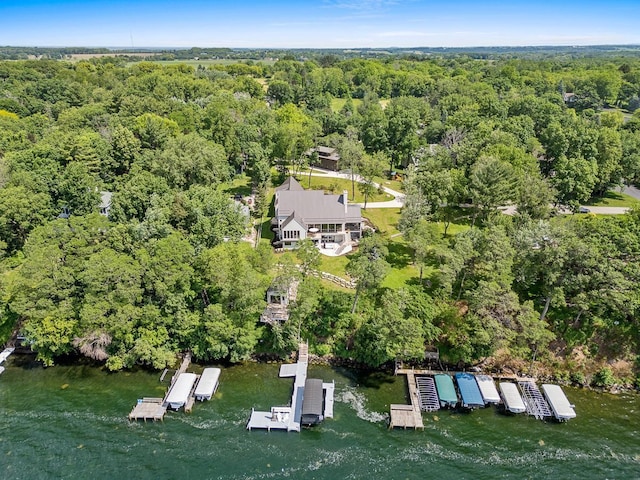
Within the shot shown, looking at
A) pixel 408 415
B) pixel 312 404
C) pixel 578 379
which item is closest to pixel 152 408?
pixel 312 404

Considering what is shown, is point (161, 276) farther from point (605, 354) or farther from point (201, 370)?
point (605, 354)

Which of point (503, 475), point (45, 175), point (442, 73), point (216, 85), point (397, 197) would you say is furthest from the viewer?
point (442, 73)

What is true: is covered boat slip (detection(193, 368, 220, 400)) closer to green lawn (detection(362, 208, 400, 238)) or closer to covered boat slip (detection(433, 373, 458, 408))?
covered boat slip (detection(433, 373, 458, 408))

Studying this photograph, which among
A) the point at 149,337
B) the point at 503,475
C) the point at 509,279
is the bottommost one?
the point at 503,475

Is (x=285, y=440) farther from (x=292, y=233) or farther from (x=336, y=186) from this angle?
(x=336, y=186)

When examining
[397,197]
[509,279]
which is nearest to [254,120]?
[397,197]

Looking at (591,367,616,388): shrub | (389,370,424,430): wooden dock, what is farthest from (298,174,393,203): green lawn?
(591,367,616,388): shrub
